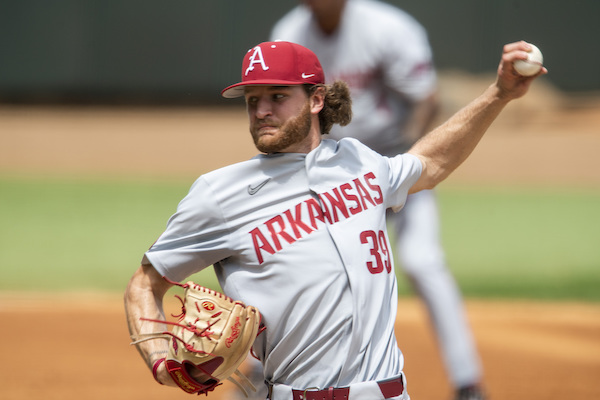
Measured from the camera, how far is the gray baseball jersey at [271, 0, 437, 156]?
4.45 m

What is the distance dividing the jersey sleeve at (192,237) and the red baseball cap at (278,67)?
1.15 feet

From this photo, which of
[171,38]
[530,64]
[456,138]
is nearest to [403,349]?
[456,138]

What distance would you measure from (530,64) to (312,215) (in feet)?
2.85

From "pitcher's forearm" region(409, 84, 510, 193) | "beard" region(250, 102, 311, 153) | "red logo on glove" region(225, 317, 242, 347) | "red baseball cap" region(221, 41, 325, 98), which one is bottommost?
"red logo on glove" region(225, 317, 242, 347)

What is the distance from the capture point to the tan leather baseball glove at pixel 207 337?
92.0 inches

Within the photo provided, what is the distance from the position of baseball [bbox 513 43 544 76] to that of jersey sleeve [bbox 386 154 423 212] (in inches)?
17.3

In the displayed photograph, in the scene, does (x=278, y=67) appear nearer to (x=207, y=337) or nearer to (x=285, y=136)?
(x=285, y=136)

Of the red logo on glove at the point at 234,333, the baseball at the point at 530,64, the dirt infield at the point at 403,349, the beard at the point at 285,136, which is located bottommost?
the dirt infield at the point at 403,349

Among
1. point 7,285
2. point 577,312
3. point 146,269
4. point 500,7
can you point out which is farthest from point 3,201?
point 500,7

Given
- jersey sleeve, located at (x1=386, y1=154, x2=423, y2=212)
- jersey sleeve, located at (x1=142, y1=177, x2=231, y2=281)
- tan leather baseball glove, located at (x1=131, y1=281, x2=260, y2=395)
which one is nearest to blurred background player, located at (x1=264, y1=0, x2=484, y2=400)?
jersey sleeve, located at (x1=386, y1=154, x2=423, y2=212)

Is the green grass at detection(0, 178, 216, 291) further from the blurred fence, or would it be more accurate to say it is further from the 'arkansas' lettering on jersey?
the blurred fence

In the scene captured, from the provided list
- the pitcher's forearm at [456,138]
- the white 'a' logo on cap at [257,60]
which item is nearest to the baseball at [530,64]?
the pitcher's forearm at [456,138]

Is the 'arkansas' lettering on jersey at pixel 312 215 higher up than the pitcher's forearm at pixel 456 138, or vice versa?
the pitcher's forearm at pixel 456 138

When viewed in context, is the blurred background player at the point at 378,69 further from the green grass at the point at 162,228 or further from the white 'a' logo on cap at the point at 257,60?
the green grass at the point at 162,228
